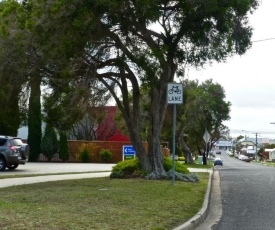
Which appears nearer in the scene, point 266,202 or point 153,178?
point 266,202

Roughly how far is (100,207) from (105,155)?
104 ft

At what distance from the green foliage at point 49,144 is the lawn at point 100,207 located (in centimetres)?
2591

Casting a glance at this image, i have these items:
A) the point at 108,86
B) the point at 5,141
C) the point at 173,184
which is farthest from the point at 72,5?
the point at 5,141

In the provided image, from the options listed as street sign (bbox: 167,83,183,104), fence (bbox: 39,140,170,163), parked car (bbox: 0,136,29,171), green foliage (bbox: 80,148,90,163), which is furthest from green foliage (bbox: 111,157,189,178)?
fence (bbox: 39,140,170,163)

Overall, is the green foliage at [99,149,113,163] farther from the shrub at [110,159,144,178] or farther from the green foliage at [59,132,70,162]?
the shrub at [110,159,144,178]

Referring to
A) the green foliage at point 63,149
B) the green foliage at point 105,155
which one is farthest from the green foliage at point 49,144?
the green foliage at point 105,155

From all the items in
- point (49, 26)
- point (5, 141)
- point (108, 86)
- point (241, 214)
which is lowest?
point (241, 214)

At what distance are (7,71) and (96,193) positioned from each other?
535 centimetres

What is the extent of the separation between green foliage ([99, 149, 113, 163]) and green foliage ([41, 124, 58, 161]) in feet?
11.9

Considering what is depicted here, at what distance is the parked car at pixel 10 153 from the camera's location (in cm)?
2608

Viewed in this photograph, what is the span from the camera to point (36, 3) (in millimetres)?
16188

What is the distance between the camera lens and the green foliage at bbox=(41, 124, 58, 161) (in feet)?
138

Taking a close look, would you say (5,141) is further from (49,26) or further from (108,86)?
(49,26)

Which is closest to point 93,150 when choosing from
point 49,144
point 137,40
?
point 49,144
